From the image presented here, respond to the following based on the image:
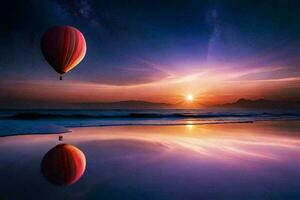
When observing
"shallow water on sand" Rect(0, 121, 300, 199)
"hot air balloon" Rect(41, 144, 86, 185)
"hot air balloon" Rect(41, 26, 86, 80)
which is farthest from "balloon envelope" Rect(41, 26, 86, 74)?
"hot air balloon" Rect(41, 144, 86, 185)

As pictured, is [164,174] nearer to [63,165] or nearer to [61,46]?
[63,165]

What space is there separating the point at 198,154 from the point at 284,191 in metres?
3.64

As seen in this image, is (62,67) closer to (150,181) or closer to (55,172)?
(55,172)

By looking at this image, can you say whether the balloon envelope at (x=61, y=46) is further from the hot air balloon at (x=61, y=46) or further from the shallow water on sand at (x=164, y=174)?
the shallow water on sand at (x=164, y=174)

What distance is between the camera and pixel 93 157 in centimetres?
715

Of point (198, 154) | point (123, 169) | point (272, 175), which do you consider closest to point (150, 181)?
point (123, 169)

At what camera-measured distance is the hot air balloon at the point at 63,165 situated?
491cm

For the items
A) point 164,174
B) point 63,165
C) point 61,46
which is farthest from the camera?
point 61,46

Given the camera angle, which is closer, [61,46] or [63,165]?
[63,165]

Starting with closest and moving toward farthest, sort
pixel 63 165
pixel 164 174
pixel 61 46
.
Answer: pixel 164 174 → pixel 63 165 → pixel 61 46

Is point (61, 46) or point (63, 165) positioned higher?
point (61, 46)

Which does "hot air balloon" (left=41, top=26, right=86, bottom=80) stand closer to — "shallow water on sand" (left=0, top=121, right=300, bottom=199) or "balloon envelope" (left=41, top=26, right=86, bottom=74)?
"balloon envelope" (left=41, top=26, right=86, bottom=74)

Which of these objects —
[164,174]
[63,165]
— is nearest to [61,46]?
[63,165]

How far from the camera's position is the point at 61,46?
12859 millimetres
